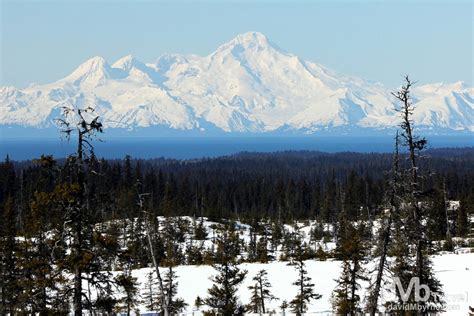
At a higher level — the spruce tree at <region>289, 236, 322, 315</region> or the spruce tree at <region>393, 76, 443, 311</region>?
the spruce tree at <region>393, 76, 443, 311</region>

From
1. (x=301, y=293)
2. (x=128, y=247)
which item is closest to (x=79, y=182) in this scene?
(x=128, y=247)

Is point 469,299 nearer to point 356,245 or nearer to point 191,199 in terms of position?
point 356,245

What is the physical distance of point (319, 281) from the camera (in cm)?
7300

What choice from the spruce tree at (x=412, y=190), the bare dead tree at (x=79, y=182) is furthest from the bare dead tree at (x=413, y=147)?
the bare dead tree at (x=79, y=182)

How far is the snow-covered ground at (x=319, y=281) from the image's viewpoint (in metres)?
55.3

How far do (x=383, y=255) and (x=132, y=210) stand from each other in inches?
3735

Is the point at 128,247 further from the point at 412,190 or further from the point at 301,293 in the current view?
the point at 412,190

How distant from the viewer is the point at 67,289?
20188 mm

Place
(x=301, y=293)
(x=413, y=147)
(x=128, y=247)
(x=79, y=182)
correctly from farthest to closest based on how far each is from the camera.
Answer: (x=301, y=293)
(x=128, y=247)
(x=413, y=147)
(x=79, y=182)

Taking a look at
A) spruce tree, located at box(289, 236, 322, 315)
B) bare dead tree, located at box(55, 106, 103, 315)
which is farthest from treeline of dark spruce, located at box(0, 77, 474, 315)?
spruce tree, located at box(289, 236, 322, 315)

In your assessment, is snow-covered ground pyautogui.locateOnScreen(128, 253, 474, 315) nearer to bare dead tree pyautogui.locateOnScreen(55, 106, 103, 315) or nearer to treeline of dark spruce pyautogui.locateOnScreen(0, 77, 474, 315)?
treeline of dark spruce pyautogui.locateOnScreen(0, 77, 474, 315)

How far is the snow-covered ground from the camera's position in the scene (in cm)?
5533

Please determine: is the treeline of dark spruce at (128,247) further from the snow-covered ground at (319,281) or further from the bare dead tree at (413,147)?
the snow-covered ground at (319,281)

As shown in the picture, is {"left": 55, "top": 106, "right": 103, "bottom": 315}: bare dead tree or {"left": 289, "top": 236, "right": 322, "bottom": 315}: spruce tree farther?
{"left": 289, "top": 236, "right": 322, "bottom": 315}: spruce tree
